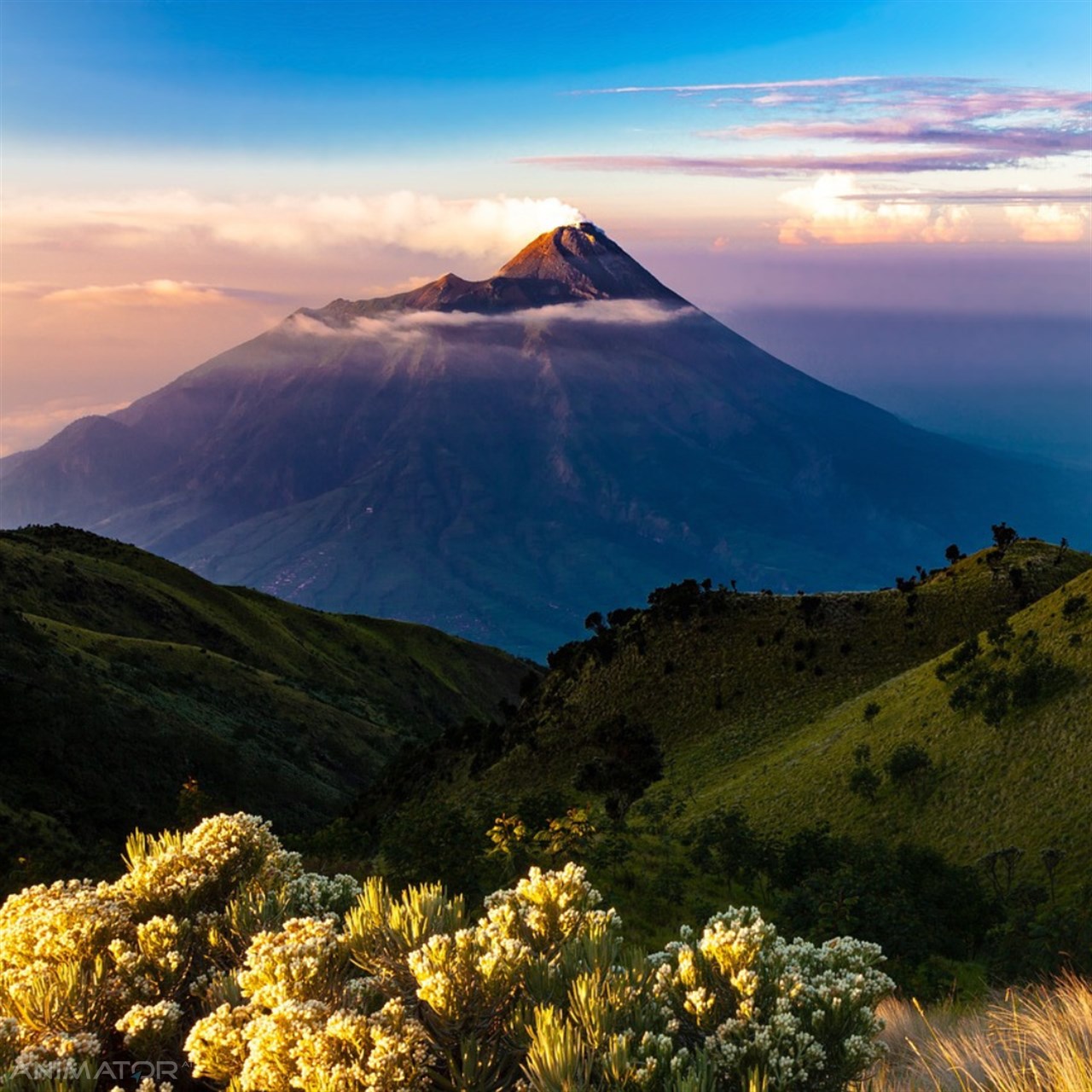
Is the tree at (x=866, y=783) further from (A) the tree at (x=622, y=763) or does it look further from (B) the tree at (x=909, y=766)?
(A) the tree at (x=622, y=763)

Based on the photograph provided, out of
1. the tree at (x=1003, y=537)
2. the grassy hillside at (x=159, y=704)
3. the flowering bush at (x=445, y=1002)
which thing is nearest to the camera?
the flowering bush at (x=445, y=1002)

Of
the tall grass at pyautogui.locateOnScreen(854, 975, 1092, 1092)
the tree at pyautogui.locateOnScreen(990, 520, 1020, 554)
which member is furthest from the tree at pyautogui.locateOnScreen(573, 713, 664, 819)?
the tall grass at pyautogui.locateOnScreen(854, 975, 1092, 1092)

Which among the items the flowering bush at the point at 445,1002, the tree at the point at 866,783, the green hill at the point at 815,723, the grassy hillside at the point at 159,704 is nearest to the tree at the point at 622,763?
the green hill at the point at 815,723

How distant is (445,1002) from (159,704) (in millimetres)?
90660

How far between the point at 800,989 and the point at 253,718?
104480 millimetres

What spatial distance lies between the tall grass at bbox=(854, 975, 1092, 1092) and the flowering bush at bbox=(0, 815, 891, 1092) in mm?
1593

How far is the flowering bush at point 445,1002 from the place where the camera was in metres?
9.81

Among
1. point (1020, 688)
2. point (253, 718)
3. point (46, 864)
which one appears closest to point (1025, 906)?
point (1020, 688)

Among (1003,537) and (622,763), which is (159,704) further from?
(1003,537)

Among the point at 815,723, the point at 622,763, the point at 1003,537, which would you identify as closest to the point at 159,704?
the point at 622,763

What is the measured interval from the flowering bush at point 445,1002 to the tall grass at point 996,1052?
1593mm

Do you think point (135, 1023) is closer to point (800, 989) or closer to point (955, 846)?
point (800, 989)

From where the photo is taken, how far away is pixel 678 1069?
377 inches

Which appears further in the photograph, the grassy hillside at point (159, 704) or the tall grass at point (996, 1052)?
the grassy hillside at point (159, 704)
